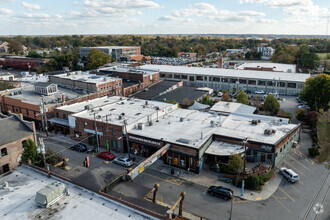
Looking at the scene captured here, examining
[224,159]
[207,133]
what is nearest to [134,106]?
[207,133]

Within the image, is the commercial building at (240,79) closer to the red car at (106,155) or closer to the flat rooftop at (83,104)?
the flat rooftop at (83,104)

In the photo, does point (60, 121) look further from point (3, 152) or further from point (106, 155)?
point (3, 152)

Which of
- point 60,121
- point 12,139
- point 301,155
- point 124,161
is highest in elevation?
point 12,139

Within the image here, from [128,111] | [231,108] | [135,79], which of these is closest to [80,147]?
[128,111]

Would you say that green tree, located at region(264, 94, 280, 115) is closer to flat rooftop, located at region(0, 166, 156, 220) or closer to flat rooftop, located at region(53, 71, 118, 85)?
flat rooftop, located at region(53, 71, 118, 85)

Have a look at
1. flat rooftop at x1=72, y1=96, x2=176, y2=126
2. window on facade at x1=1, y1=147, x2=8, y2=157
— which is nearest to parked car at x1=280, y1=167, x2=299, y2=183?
flat rooftop at x1=72, y1=96, x2=176, y2=126

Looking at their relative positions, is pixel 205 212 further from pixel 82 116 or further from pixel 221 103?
pixel 221 103
